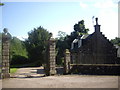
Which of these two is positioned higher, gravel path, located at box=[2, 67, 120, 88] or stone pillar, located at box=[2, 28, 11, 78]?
stone pillar, located at box=[2, 28, 11, 78]

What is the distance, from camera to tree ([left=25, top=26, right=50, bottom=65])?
140 ft

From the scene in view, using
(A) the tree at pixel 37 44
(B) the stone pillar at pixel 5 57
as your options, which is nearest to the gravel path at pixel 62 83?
(B) the stone pillar at pixel 5 57

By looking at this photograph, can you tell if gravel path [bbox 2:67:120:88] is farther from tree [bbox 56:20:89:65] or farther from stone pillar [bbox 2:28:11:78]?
tree [bbox 56:20:89:65]

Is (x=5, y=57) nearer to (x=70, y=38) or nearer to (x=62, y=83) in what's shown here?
(x=62, y=83)

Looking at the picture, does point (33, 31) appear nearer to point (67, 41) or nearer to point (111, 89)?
point (67, 41)

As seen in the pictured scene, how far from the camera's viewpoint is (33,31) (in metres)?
48.4

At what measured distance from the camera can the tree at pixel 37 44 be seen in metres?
42.6

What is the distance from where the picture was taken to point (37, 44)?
4412 cm

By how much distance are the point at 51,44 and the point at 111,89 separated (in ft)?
24.6

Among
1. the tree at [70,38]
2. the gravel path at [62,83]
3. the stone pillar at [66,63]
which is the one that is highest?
the tree at [70,38]

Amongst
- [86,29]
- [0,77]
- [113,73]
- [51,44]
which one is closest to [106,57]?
[113,73]

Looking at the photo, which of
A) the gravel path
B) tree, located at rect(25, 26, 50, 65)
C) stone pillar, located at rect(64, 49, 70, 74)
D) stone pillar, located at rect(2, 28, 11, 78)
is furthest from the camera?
tree, located at rect(25, 26, 50, 65)

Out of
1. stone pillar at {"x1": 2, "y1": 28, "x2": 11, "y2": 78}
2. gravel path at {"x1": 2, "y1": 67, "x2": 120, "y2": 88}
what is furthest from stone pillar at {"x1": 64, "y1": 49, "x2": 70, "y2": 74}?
stone pillar at {"x1": 2, "y1": 28, "x2": 11, "y2": 78}

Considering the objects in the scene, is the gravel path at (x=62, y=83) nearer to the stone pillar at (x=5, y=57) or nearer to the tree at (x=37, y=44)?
the stone pillar at (x=5, y=57)
